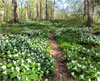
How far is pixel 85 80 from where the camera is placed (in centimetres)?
354

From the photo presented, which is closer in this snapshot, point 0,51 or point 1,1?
point 0,51

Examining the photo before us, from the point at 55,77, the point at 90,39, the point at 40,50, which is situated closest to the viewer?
the point at 55,77

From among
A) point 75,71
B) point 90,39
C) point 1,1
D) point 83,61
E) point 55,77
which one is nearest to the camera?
point 55,77

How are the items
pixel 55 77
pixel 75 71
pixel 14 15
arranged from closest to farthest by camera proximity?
pixel 55 77 < pixel 75 71 < pixel 14 15

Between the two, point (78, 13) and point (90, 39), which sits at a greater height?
point (78, 13)

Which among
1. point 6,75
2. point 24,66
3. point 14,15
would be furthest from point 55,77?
point 14,15

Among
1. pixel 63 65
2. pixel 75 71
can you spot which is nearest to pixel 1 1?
pixel 63 65

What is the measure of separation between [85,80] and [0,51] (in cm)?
352

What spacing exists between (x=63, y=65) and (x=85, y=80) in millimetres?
1517

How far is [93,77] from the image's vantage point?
144 inches

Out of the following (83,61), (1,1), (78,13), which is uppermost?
(1,1)

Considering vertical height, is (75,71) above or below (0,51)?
below

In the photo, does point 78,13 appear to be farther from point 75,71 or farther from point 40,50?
point 75,71

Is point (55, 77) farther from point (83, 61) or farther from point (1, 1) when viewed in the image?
point (1, 1)
